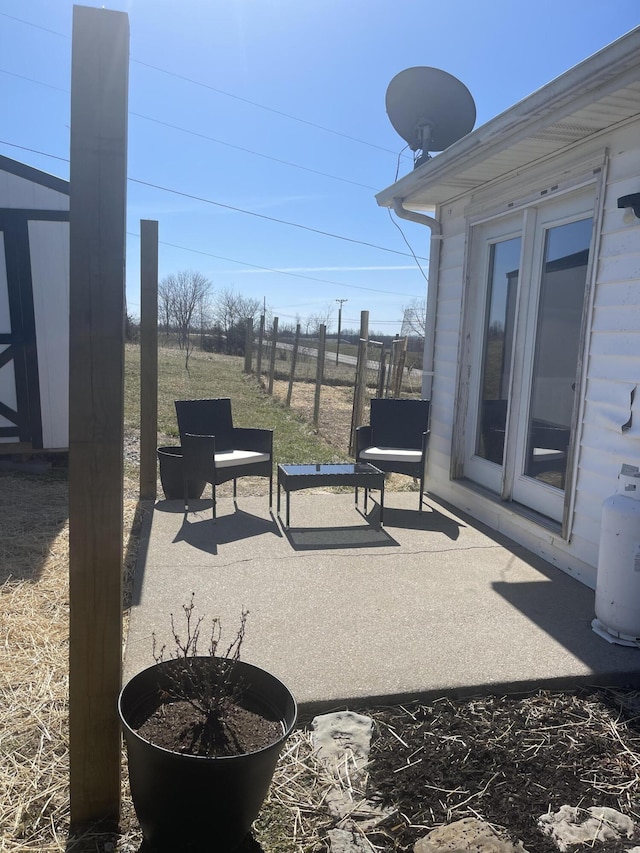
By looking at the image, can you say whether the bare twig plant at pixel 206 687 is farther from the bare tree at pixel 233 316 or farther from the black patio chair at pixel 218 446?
the bare tree at pixel 233 316

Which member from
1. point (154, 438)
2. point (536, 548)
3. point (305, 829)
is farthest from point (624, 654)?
point (154, 438)

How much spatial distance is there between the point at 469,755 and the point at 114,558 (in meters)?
1.29

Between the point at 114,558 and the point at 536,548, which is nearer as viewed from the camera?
the point at 114,558

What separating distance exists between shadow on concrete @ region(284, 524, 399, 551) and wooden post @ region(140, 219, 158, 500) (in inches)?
57.5

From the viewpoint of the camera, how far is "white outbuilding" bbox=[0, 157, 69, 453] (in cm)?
588

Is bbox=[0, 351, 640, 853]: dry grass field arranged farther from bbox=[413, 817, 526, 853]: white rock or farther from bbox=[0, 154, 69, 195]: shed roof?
bbox=[0, 154, 69, 195]: shed roof

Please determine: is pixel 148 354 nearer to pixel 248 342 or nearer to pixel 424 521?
pixel 424 521

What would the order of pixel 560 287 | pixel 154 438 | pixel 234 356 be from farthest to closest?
pixel 234 356 → pixel 154 438 → pixel 560 287

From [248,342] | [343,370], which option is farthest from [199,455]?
[343,370]

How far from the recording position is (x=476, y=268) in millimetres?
4914

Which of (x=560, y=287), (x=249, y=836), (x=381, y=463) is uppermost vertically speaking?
(x=560, y=287)

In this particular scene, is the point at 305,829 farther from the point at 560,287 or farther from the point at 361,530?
the point at 560,287

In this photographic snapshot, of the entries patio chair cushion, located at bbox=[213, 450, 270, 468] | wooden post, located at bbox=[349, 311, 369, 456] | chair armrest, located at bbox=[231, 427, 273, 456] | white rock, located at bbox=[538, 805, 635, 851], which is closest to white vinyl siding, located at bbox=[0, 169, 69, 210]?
chair armrest, located at bbox=[231, 427, 273, 456]

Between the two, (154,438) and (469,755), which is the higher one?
(154,438)
